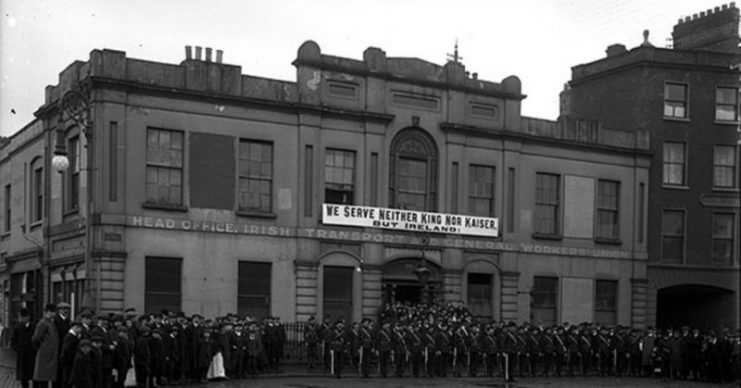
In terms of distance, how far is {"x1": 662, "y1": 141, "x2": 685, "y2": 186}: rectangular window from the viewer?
36719mm

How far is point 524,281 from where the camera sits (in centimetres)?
3362

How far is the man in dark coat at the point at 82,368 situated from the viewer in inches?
600

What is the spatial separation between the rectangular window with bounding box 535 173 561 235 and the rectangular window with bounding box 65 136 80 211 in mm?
16977

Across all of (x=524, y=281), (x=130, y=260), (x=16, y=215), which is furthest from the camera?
(x=16, y=215)

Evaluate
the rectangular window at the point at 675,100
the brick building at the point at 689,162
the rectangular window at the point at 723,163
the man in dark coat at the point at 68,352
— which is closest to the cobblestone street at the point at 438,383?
the man in dark coat at the point at 68,352

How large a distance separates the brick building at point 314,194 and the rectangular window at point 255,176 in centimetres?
5

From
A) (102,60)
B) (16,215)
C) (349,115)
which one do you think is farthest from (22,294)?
(349,115)

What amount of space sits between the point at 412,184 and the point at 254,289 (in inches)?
281

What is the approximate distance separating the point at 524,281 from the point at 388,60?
9.89 meters

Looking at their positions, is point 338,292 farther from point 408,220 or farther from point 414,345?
point 414,345

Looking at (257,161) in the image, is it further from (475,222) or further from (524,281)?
(524,281)

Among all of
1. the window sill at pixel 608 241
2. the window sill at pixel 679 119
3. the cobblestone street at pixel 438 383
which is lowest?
the cobblestone street at pixel 438 383

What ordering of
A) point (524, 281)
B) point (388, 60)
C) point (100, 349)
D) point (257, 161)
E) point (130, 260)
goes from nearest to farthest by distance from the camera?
point (100, 349) < point (130, 260) < point (257, 161) < point (388, 60) < point (524, 281)

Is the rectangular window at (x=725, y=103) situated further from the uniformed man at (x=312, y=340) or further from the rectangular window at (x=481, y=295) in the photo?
the uniformed man at (x=312, y=340)
